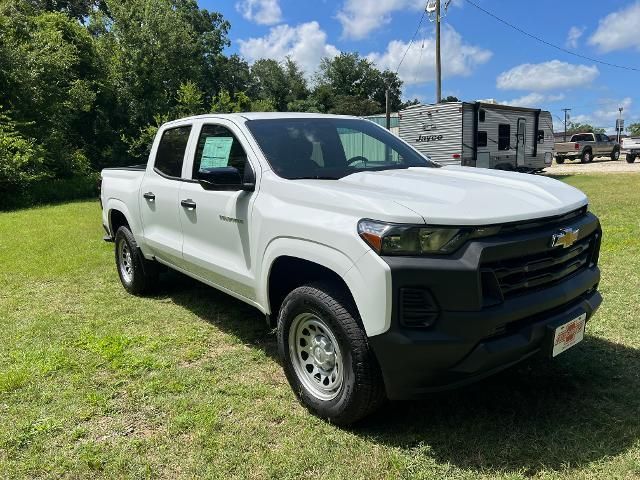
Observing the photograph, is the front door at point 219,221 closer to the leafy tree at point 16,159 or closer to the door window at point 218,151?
the door window at point 218,151

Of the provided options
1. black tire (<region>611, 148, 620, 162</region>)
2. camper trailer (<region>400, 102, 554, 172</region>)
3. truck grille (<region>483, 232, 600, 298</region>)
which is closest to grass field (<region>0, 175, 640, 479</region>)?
truck grille (<region>483, 232, 600, 298</region>)

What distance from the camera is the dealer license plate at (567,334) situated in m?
2.76

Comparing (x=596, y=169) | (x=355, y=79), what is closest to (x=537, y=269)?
(x=596, y=169)

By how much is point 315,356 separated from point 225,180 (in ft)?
4.15

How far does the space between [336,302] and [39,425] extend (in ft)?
6.41

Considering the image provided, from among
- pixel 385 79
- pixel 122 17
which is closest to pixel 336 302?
pixel 122 17

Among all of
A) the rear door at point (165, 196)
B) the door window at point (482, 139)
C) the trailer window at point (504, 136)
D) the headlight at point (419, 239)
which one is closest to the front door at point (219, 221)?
the rear door at point (165, 196)

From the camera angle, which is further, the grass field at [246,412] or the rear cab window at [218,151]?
the rear cab window at [218,151]

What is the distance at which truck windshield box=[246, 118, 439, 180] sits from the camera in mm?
3609

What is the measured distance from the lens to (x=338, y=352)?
285 centimetres

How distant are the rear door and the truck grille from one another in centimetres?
282

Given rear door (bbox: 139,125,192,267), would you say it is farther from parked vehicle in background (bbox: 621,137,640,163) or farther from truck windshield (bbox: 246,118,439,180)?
parked vehicle in background (bbox: 621,137,640,163)

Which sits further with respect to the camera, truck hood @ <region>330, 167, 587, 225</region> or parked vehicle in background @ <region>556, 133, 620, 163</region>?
parked vehicle in background @ <region>556, 133, 620, 163</region>

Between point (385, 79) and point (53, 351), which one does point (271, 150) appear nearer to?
point (53, 351)
